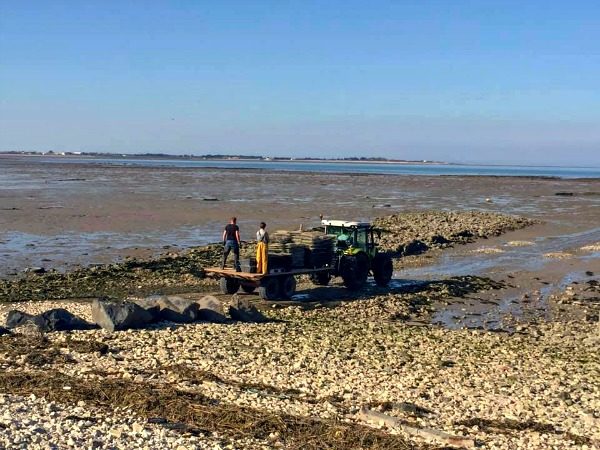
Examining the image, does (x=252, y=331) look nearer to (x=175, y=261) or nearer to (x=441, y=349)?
(x=441, y=349)

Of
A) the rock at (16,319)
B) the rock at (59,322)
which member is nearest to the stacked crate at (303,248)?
the rock at (59,322)

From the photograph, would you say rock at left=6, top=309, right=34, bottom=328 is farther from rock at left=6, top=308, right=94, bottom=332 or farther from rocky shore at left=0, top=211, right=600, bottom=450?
rocky shore at left=0, top=211, right=600, bottom=450

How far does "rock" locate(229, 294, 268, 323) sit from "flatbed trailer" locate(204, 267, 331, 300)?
2713 mm

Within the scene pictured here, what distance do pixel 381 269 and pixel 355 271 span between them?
54.2 inches

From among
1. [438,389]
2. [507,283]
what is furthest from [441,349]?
[507,283]

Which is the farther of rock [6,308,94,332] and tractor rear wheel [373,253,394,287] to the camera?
tractor rear wheel [373,253,394,287]

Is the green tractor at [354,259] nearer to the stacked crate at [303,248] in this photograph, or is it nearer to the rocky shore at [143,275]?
the stacked crate at [303,248]

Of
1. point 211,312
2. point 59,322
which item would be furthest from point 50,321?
point 211,312

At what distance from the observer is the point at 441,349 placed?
1567cm

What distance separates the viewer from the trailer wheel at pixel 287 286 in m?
21.4

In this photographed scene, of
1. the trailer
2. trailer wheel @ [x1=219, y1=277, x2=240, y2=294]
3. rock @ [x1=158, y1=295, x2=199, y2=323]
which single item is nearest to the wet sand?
Result: trailer wheel @ [x1=219, y1=277, x2=240, y2=294]

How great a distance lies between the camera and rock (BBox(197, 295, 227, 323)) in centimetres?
1764

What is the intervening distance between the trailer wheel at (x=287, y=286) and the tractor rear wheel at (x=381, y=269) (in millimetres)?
3481

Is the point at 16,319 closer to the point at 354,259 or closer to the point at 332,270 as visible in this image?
the point at 332,270
